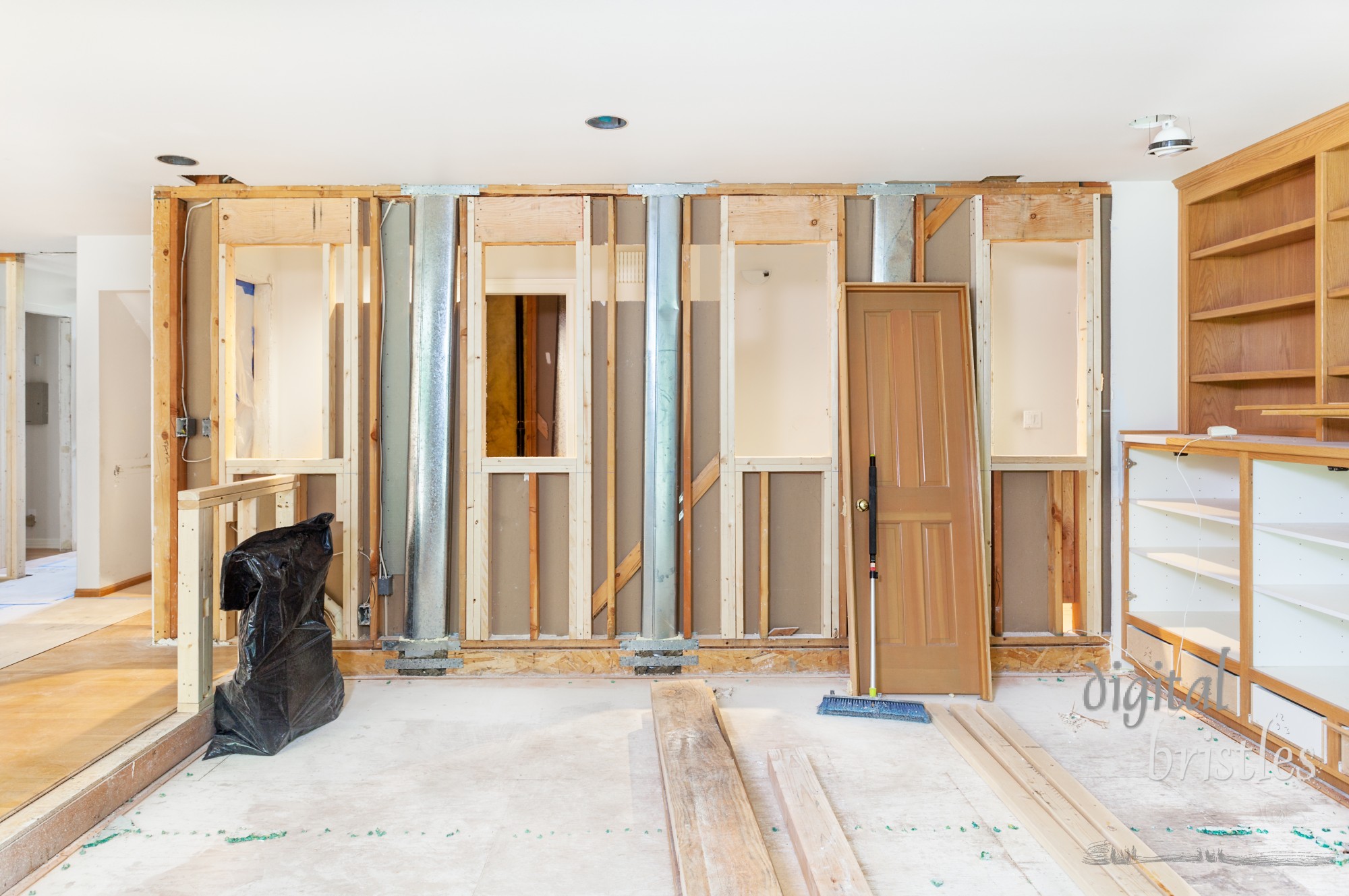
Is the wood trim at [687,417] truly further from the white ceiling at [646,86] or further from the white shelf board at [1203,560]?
the white shelf board at [1203,560]

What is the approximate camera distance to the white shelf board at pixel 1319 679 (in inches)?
123

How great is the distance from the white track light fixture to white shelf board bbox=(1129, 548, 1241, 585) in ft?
6.05

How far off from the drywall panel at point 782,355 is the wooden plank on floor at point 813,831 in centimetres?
297

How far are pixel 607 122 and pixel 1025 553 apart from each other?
309cm

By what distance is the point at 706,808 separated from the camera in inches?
108

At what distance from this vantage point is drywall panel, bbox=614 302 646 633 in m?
4.53

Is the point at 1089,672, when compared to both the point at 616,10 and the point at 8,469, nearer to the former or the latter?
the point at 616,10

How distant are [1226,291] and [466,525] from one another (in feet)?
13.5

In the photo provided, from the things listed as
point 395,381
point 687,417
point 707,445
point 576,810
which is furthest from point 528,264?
point 576,810

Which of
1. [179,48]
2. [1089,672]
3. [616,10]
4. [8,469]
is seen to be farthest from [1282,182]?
[8,469]

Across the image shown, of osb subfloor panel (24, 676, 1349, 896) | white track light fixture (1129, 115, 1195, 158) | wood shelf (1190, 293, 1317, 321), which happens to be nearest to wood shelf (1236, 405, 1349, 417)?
wood shelf (1190, 293, 1317, 321)

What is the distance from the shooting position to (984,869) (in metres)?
2.54

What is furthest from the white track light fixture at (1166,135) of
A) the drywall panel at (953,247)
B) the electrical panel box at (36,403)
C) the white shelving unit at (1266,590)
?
the electrical panel box at (36,403)
